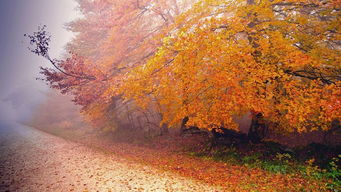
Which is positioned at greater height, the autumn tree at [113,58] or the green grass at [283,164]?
the autumn tree at [113,58]

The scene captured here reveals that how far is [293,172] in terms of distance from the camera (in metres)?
8.35

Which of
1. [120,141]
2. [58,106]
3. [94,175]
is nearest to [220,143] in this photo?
[94,175]

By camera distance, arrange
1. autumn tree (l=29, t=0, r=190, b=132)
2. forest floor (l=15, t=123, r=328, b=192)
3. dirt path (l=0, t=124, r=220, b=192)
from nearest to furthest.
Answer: forest floor (l=15, t=123, r=328, b=192) → dirt path (l=0, t=124, r=220, b=192) → autumn tree (l=29, t=0, r=190, b=132)

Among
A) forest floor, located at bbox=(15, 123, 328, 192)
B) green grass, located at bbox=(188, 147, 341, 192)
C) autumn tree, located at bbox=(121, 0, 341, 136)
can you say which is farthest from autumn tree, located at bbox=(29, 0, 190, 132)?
green grass, located at bbox=(188, 147, 341, 192)

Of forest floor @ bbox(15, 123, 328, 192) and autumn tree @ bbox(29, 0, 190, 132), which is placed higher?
autumn tree @ bbox(29, 0, 190, 132)

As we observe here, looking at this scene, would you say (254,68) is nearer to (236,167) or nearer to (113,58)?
(236,167)

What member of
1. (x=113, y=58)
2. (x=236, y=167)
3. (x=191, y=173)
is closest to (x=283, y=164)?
(x=236, y=167)

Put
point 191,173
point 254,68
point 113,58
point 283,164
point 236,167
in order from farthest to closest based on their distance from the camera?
point 113,58, point 236,167, point 191,173, point 283,164, point 254,68

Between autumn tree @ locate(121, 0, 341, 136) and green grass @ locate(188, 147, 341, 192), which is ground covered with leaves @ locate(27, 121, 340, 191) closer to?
green grass @ locate(188, 147, 341, 192)

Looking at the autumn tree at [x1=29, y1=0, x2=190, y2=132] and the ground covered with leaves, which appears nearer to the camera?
the ground covered with leaves

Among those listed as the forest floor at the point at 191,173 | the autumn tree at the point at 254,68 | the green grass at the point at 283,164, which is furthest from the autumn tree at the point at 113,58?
the green grass at the point at 283,164

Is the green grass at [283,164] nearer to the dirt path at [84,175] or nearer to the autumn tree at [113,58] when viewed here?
the dirt path at [84,175]

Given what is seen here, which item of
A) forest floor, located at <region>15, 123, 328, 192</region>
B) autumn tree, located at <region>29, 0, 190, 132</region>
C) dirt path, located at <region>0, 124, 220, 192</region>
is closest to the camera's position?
forest floor, located at <region>15, 123, 328, 192</region>

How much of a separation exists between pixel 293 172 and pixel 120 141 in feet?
44.8
